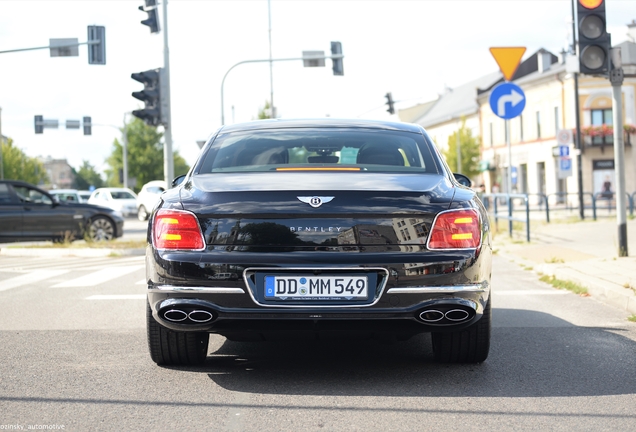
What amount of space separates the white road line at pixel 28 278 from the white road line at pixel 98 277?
543 millimetres

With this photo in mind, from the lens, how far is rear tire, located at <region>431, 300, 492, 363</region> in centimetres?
556

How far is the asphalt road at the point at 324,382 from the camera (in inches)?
172

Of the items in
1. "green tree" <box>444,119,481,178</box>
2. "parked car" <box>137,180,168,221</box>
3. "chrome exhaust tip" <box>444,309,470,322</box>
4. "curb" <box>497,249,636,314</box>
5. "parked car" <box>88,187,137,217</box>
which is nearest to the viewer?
"chrome exhaust tip" <box>444,309,470,322</box>

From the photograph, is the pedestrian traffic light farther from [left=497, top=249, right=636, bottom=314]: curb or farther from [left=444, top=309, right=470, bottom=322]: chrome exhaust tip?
[left=444, top=309, right=470, bottom=322]: chrome exhaust tip

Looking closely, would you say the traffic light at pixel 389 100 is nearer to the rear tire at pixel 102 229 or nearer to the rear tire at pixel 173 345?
the rear tire at pixel 102 229

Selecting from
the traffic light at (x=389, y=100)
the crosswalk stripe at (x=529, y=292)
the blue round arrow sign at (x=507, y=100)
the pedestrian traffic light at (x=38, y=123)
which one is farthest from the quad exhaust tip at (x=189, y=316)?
the pedestrian traffic light at (x=38, y=123)

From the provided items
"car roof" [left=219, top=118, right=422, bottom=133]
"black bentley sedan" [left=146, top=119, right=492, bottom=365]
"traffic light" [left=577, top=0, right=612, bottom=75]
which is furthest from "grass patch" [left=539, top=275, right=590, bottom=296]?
"black bentley sedan" [left=146, top=119, right=492, bottom=365]

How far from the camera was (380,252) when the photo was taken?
491 cm

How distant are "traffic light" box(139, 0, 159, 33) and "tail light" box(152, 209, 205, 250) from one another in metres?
13.4

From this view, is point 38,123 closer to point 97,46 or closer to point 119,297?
point 97,46

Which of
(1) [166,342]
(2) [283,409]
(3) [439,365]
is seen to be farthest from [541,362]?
(1) [166,342]

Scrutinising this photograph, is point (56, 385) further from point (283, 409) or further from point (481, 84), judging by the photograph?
point (481, 84)

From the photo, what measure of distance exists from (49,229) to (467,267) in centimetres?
1653

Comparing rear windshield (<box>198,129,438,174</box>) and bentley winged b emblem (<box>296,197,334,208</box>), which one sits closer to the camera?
bentley winged b emblem (<box>296,197,334,208</box>)
